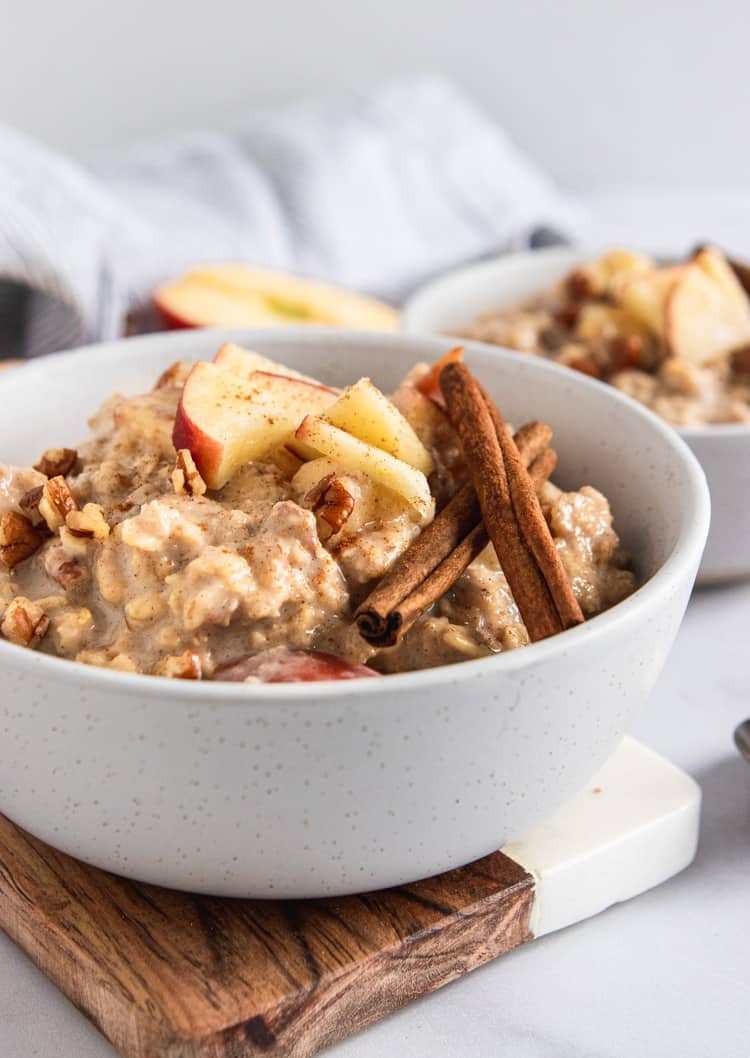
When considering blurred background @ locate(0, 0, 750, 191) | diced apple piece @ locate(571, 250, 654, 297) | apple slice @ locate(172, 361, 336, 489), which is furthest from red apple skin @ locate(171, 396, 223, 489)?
blurred background @ locate(0, 0, 750, 191)

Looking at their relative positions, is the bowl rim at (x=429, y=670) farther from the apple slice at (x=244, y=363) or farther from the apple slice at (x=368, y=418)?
the apple slice at (x=244, y=363)

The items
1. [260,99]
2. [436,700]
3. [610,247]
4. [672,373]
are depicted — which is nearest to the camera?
[436,700]

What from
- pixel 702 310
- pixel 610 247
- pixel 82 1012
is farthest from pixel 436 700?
pixel 610 247

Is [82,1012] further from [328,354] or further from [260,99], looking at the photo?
[260,99]

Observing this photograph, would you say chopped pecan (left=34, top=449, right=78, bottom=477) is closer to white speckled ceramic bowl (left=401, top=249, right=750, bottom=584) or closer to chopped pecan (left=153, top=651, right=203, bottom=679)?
chopped pecan (left=153, top=651, right=203, bottom=679)

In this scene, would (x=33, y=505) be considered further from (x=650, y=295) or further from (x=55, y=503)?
(x=650, y=295)

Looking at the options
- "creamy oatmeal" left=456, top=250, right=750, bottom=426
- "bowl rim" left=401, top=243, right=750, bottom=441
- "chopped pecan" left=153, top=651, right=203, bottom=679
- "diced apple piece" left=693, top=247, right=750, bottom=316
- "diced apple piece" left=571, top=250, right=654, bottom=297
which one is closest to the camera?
"chopped pecan" left=153, top=651, right=203, bottom=679
